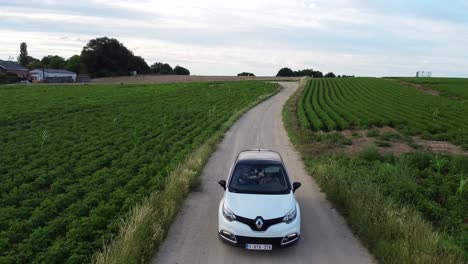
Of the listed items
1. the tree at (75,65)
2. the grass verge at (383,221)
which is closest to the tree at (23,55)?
the tree at (75,65)

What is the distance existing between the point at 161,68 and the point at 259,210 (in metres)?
144

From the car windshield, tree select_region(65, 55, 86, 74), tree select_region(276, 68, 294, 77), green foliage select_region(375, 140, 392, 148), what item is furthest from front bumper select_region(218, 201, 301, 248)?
tree select_region(276, 68, 294, 77)

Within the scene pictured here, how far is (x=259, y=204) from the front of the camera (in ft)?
30.7

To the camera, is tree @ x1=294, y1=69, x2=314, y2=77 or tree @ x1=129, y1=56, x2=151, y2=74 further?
tree @ x1=294, y1=69, x2=314, y2=77

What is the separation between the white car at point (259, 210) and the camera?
8.84 meters

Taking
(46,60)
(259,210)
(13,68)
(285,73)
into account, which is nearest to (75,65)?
(13,68)

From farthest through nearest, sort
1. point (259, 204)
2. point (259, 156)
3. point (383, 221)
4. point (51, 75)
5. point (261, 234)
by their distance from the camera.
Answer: point (51, 75), point (259, 156), point (383, 221), point (259, 204), point (261, 234)

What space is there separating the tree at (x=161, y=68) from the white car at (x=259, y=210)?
455 ft

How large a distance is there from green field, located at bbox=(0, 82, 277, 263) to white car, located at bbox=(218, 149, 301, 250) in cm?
283

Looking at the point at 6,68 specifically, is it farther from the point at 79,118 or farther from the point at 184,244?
the point at 184,244

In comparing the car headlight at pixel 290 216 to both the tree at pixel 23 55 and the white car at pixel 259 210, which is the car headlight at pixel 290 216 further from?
the tree at pixel 23 55

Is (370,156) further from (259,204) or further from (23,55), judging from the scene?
(23,55)

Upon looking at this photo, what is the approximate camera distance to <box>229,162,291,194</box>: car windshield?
10.1m

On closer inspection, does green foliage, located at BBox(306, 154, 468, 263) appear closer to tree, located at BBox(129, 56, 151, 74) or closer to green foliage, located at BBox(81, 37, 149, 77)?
green foliage, located at BBox(81, 37, 149, 77)
